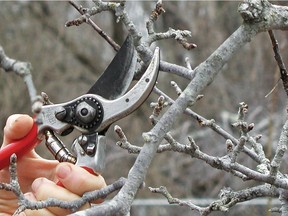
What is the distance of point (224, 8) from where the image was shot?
7105 mm

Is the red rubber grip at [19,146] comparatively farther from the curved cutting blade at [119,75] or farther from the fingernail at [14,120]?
the curved cutting blade at [119,75]

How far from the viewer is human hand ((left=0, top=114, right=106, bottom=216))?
1.30 metres

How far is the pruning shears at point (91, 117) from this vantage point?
4.51ft

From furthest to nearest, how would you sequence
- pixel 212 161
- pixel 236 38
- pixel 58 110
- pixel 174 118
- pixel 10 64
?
pixel 58 110, pixel 212 161, pixel 236 38, pixel 174 118, pixel 10 64

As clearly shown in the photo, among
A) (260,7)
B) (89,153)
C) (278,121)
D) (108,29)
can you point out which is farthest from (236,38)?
(108,29)

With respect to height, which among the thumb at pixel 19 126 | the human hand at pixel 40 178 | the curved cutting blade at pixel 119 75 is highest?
the curved cutting blade at pixel 119 75

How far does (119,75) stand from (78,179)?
24 cm

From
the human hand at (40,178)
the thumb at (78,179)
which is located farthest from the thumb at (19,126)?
the thumb at (78,179)

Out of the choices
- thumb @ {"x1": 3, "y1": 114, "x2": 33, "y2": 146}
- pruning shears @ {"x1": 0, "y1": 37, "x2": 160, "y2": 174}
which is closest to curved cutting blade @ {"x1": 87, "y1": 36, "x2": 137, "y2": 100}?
pruning shears @ {"x1": 0, "y1": 37, "x2": 160, "y2": 174}

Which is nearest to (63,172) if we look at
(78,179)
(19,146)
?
(78,179)

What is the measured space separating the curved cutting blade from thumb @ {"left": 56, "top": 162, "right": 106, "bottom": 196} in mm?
169

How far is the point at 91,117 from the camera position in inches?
54.2

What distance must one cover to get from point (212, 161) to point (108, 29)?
19.3 ft

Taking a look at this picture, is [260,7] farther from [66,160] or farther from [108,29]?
[108,29]
